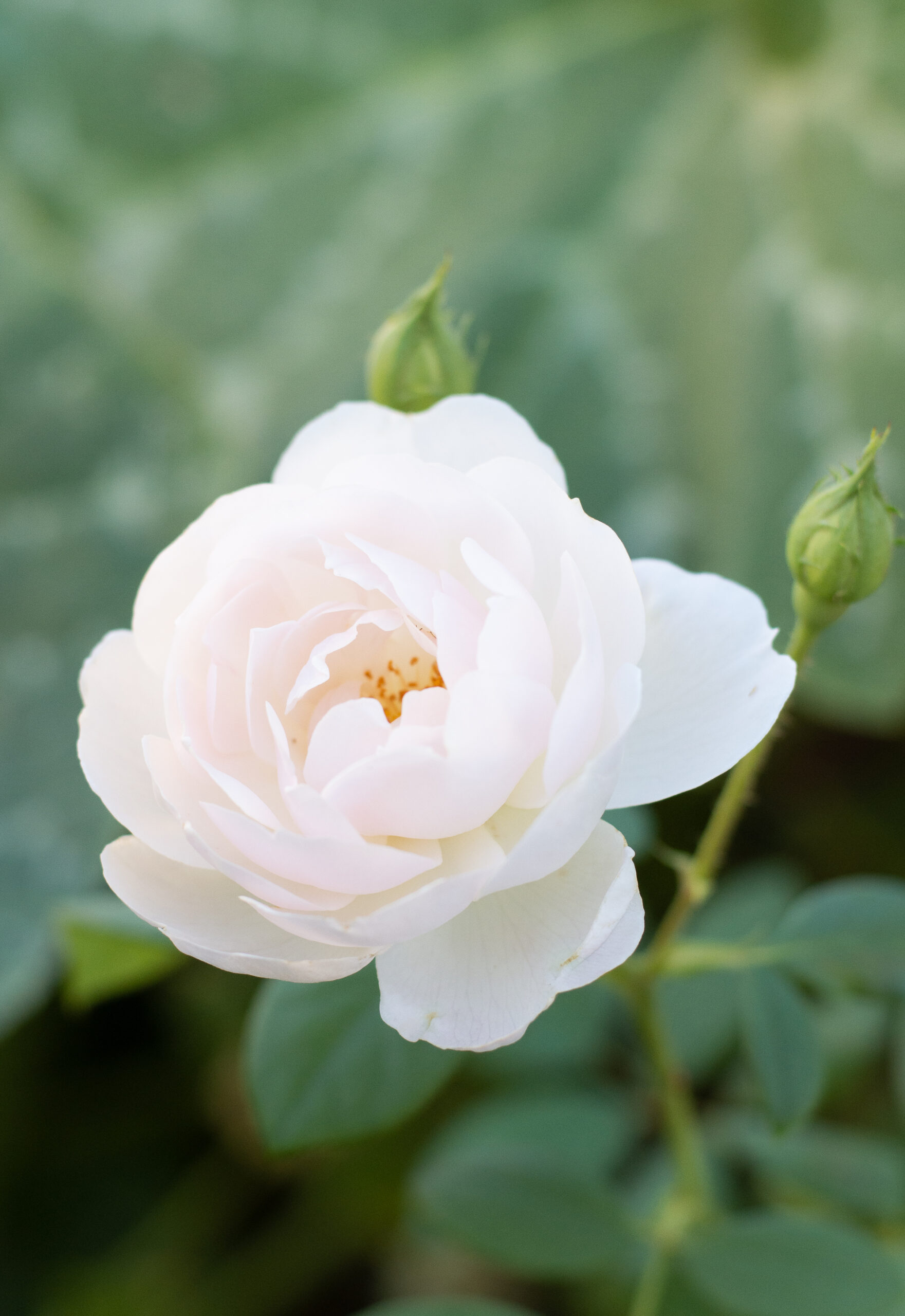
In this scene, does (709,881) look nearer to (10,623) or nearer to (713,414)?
(713,414)

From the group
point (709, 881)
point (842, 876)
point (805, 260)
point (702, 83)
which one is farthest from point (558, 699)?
point (702, 83)

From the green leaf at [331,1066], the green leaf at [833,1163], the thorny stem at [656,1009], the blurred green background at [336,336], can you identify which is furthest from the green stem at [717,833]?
the blurred green background at [336,336]

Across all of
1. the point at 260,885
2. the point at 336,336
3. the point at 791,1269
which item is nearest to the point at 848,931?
the point at 791,1269

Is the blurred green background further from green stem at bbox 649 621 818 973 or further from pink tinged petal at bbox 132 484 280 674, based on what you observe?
pink tinged petal at bbox 132 484 280 674

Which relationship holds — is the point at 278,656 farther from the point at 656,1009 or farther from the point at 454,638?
the point at 656,1009

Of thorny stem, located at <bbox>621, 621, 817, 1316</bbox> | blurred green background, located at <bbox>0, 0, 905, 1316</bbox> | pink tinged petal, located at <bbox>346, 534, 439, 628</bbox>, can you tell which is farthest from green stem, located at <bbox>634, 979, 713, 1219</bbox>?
blurred green background, located at <bbox>0, 0, 905, 1316</bbox>
